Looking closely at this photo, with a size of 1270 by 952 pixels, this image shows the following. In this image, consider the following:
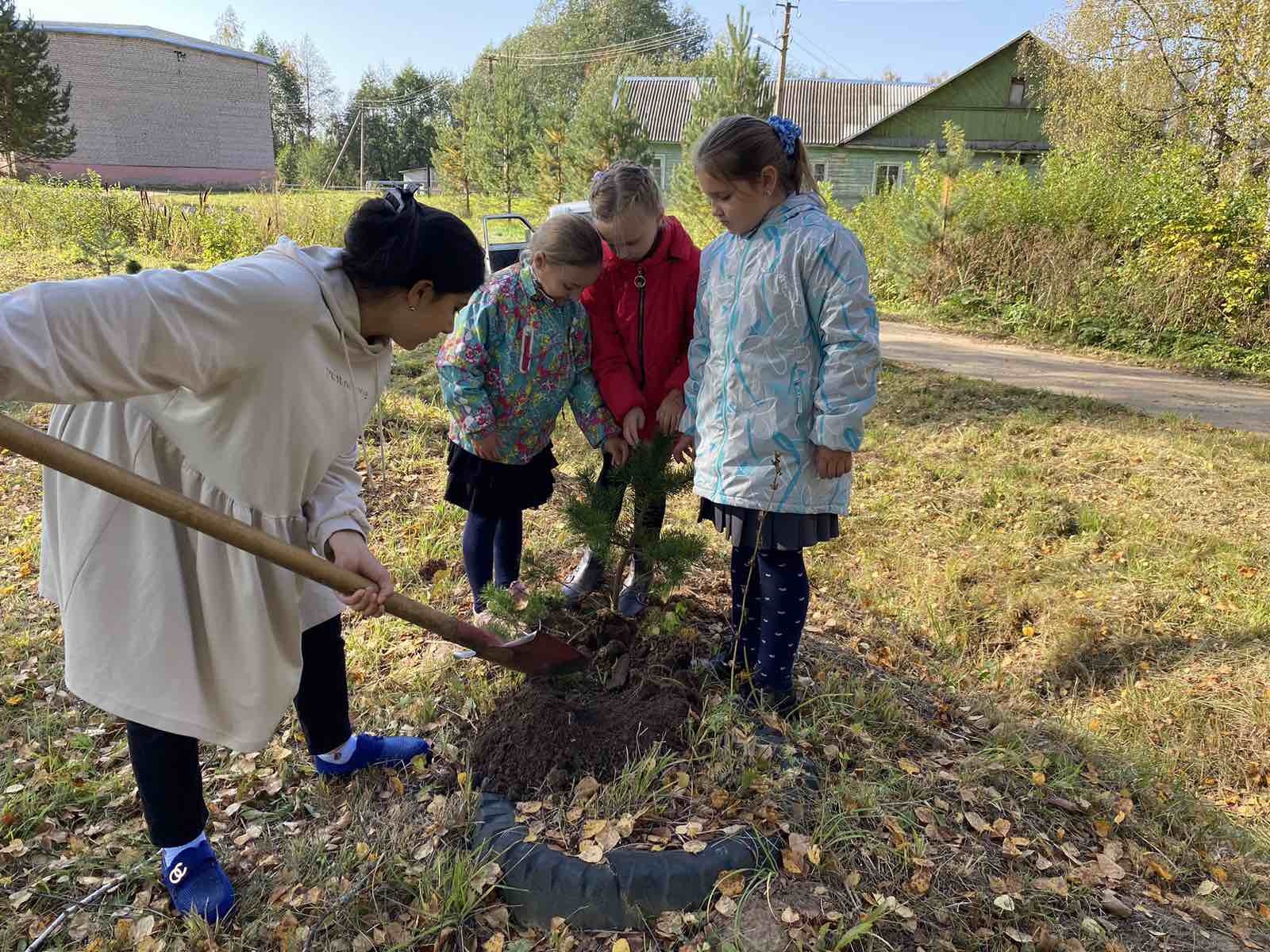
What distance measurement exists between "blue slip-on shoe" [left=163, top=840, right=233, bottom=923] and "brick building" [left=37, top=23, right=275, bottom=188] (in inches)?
1287

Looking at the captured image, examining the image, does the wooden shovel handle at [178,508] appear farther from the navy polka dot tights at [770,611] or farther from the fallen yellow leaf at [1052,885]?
the fallen yellow leaf at [1052,885]

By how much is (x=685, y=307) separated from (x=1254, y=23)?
9644 millimetres

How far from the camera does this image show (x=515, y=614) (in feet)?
7.79

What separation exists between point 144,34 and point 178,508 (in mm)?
39307

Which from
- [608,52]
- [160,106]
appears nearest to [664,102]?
[608,52]

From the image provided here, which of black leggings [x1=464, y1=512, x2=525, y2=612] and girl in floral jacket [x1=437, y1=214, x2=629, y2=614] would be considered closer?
girl in floral jacket [x1=437, y1=214, x2=629, y2=614]

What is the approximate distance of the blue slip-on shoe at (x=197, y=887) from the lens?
1801mm

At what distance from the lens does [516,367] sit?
2.61 metres

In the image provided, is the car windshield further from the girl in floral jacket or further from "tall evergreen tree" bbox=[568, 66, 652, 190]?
the girl in floral jacket

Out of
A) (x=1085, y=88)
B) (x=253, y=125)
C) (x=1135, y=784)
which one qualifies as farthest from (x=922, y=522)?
(x=253, y=125)

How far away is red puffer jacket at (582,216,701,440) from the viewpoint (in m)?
2.63

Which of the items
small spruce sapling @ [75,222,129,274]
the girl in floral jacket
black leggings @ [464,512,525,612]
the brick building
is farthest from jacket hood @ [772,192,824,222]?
the brick building

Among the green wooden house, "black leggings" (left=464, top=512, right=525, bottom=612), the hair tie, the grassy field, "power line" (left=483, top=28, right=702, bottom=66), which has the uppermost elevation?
"power line" (left=483, top=28, right=702, bottom=66)

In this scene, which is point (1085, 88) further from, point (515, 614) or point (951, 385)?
point (515, 614)
